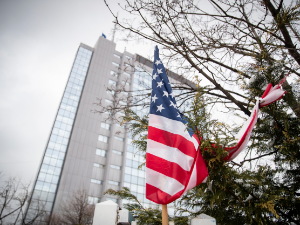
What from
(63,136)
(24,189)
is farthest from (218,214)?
(63,136)

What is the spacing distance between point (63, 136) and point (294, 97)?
36862mm

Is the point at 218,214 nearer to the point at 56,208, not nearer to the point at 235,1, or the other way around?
the point at 235,1

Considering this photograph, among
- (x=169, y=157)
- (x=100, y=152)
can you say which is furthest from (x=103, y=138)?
(x=169, y=157)

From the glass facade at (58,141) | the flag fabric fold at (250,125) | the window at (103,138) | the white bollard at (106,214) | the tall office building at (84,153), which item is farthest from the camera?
the window at (103,138)

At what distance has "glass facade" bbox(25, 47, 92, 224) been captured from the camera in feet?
96.4

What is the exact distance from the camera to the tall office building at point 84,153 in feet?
100.0

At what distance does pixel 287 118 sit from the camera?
250 cm

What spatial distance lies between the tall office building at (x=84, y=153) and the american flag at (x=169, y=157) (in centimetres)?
2561

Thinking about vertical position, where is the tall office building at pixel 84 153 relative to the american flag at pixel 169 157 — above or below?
above

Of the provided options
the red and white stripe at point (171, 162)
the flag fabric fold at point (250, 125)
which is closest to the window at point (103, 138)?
the red and white stripe at point (171, 162)

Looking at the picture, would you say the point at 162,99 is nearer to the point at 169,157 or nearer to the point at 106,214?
the point at 169,157

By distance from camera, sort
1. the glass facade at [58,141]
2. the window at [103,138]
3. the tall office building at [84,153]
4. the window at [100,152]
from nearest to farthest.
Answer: the glass facade at [58,141]
the tall office building at [84,153]
the window at [100,152]
the window at [103,138]

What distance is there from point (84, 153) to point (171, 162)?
3508 cm

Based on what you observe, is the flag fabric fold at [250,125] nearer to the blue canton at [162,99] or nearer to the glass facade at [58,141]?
the blue canton at [162,99]
